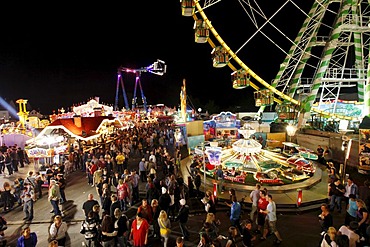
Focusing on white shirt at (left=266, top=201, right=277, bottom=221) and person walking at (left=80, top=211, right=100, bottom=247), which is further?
white shirt at (left=266, top=201, right=277, bottom=221)

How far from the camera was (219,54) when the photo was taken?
13.9 m

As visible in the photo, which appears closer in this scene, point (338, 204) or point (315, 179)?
point (338, 204)

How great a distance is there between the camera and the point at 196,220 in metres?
8.30

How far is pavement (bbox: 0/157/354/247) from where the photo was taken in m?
Result: 7.02

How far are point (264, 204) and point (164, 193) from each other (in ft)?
8.75

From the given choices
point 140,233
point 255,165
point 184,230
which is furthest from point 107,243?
point 255,165

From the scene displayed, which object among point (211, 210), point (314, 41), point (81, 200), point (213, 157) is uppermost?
point (314, 41)

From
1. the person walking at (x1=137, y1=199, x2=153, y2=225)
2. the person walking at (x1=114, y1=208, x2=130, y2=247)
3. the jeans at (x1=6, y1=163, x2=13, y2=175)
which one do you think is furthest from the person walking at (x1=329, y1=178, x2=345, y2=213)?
the jeans at (x1=6, y1=163, x2=13, y2=175)

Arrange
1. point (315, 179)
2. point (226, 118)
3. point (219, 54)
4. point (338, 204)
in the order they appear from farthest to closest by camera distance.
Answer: point (226, 118), point (219, 54), point (315, 179), point (338, 204)

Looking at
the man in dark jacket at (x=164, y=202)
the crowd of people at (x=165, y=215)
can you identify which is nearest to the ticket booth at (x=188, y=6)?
the crowd of people at (x=165, y=215)

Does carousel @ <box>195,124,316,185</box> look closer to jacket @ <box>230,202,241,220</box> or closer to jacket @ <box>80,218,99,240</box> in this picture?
A: jacket @ <box>230,202,241,220</box>

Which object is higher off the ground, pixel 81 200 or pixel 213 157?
pixel 213 157

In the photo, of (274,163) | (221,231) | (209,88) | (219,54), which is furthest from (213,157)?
(209,88)

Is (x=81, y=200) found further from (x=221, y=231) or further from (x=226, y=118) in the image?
(x=226, y=118)
